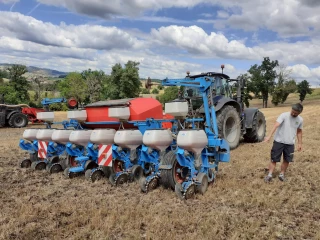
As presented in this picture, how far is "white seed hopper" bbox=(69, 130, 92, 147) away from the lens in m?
6.81

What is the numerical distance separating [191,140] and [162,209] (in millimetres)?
1196

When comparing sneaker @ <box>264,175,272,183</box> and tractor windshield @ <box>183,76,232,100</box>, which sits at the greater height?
tractor windshield @ <box>183,76,232,100</box>

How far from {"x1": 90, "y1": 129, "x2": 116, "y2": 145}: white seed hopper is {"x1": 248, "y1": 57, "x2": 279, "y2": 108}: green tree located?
155ft

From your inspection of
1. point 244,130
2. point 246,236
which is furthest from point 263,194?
point 244,130

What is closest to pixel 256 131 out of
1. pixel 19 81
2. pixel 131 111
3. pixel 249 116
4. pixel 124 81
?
pixel 249 116

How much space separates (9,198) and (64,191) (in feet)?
2.77

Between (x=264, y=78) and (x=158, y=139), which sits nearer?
(x=158, y=139)

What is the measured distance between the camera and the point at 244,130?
32.7 feet

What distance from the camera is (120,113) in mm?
6602

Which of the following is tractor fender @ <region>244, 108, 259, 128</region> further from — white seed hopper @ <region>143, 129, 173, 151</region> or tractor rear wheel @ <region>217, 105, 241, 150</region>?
white seed hopper @ <region>143, 129, 173, 151</region>

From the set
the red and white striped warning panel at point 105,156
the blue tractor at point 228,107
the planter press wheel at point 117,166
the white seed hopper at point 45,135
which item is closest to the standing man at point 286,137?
the blue tractor at point 228,107

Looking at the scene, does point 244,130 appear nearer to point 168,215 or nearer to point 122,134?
point 122,134

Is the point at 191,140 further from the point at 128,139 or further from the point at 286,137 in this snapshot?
the point at 286,137

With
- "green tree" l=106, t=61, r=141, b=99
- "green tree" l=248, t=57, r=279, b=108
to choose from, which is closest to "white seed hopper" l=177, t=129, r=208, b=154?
"green tree" l=106, t=61, r=141, b=99
